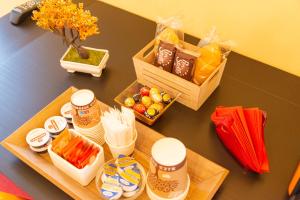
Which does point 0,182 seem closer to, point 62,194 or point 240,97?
point 62,194

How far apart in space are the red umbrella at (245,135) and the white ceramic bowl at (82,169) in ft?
1.04

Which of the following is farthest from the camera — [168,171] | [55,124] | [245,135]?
[55,124]

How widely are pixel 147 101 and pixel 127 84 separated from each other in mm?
149

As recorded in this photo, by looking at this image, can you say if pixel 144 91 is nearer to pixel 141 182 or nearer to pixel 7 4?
pixel 141 182

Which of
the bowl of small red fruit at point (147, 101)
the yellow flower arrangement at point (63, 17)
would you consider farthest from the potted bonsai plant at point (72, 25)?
the bowl of small red fruit at point (147, 101)

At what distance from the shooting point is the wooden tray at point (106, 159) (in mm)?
800

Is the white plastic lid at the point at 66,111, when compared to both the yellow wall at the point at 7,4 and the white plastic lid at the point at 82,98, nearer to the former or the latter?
the white plastic lid at the point at 82,98

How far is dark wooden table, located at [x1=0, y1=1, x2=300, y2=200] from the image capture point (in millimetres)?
835

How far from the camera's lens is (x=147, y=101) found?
95cm

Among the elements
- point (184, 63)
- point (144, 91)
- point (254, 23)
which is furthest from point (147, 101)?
point (254, 23)

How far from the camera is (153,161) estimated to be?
707mm

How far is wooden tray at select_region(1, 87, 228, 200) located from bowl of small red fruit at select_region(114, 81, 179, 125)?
0.11 ft

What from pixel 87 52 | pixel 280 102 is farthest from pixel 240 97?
pixel 87 52

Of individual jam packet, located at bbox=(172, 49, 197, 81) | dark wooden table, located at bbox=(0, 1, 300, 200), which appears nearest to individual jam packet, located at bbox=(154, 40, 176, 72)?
individual jam packet, located at bbox=(172, 49, 197, 81)
